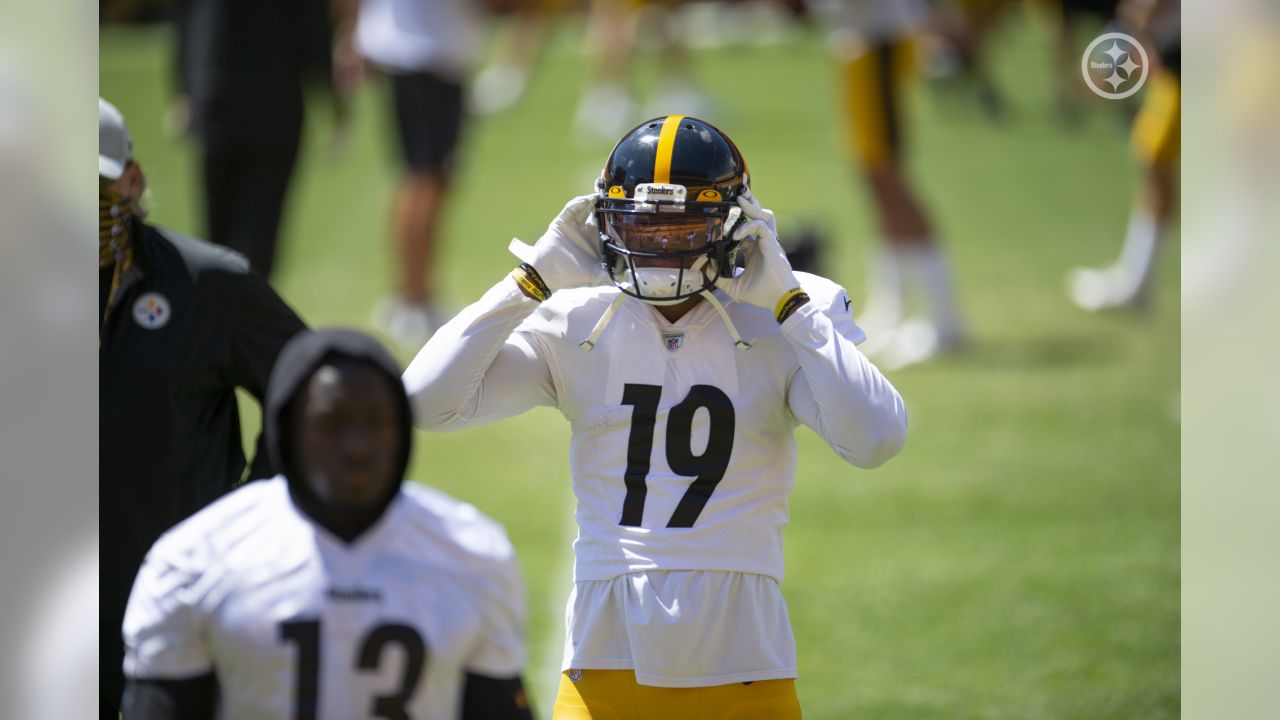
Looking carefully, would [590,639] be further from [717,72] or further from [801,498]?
[717,72]

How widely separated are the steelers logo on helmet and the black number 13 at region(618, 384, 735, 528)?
0.22 m

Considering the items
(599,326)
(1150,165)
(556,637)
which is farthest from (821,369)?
(1150,165)

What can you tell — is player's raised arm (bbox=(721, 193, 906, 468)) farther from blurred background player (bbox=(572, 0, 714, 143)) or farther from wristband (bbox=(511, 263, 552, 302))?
blurred background player (bbox=(572, 0, 714, 143))

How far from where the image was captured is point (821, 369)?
11.1 ft

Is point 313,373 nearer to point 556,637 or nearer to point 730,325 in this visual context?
point 730,325

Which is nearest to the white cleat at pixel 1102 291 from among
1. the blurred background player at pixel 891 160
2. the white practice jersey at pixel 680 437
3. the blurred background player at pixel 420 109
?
the blurred background player at pixel 891 160

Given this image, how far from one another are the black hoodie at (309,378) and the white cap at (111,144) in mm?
1269

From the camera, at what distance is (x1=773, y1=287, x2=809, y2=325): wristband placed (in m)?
3.44

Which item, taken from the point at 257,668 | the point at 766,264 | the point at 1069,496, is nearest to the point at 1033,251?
the point at 1069,496

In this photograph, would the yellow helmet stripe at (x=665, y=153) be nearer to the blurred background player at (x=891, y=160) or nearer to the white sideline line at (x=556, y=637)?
the white sideline line at (x=556, y=637)

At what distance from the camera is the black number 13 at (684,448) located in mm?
3475

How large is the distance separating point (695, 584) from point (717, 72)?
606 inches

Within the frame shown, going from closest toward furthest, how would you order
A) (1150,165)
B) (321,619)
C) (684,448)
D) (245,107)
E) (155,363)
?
(321,619) < (684,448) < (155,363) < (245,107) < (1150,165)

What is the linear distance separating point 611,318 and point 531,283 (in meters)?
0.20
